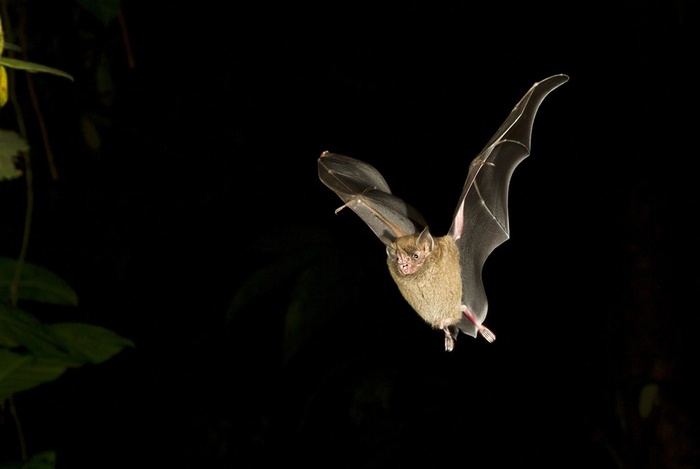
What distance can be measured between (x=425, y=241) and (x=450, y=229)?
0.34 feet

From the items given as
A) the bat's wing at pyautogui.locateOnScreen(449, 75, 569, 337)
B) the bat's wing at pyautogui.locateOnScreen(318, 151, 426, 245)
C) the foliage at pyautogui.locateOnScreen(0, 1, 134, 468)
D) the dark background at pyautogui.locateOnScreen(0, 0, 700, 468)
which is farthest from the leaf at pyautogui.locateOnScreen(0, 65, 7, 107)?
the dark background at pyautogui.locateOnScreen(0, 0, 700, 468)

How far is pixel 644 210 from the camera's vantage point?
7.93 feet

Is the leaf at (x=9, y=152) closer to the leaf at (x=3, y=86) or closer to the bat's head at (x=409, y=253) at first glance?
the leaf at (x=3, y=86)

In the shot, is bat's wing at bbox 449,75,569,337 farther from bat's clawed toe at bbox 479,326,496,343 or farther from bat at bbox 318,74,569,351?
bat's clawed toe at bbox 479,326,496,343

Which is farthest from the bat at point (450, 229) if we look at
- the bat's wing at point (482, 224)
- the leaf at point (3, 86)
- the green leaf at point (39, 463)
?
the green leaf at point (39, 463)

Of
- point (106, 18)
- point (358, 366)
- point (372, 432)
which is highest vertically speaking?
point (106, 18)

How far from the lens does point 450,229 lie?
1.07 metres

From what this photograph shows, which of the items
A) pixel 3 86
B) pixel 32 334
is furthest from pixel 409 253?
pixel 32 334

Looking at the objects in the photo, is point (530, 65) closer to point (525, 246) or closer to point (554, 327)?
point (525, 246)

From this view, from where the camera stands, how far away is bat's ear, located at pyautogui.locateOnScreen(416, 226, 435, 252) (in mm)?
938

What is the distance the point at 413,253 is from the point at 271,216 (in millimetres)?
2259

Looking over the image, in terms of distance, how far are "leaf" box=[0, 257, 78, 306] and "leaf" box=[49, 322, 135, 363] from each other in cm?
11

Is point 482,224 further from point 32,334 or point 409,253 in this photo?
point 32,334

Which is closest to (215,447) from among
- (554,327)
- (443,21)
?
(554,327)
